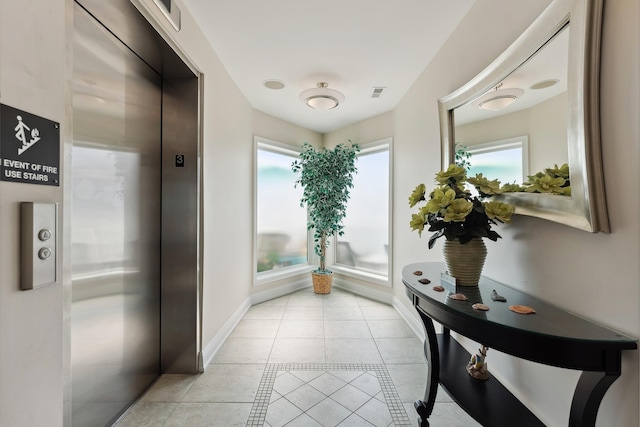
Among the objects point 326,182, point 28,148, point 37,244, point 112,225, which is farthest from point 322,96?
point 37,244

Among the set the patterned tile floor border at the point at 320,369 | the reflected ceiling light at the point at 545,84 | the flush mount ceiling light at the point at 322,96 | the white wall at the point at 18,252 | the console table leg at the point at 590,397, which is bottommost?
the patterned tile floor border at the point at 320,369

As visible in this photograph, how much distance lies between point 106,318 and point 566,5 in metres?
2.54

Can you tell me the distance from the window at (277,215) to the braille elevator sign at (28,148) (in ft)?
8.26

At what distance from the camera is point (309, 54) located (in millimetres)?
2219

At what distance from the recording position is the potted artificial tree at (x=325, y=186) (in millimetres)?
3629

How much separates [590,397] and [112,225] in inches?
86.2

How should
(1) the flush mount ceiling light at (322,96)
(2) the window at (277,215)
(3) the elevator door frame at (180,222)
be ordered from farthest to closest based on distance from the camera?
(2) the window at (277,215)
(1) the flush mount ceiling light at (322,96)
(3) the elevator door frame at (180,222)

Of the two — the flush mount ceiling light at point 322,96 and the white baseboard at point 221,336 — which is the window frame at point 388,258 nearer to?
the flush mount ceiling light at point 322,96

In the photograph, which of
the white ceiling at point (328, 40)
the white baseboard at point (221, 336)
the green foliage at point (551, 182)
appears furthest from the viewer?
the white baseboard at point (221, 336)

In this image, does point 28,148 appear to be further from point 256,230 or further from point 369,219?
point 369,219

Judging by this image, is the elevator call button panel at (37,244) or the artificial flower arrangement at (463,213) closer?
the elevator call button panel at (37,244)

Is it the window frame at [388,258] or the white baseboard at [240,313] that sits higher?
the window frame at [388,258]

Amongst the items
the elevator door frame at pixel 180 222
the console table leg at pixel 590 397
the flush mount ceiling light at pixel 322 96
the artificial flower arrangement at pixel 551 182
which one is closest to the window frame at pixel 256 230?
the flush mount ceiling light at pixel 322 96

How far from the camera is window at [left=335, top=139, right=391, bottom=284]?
362 cm
